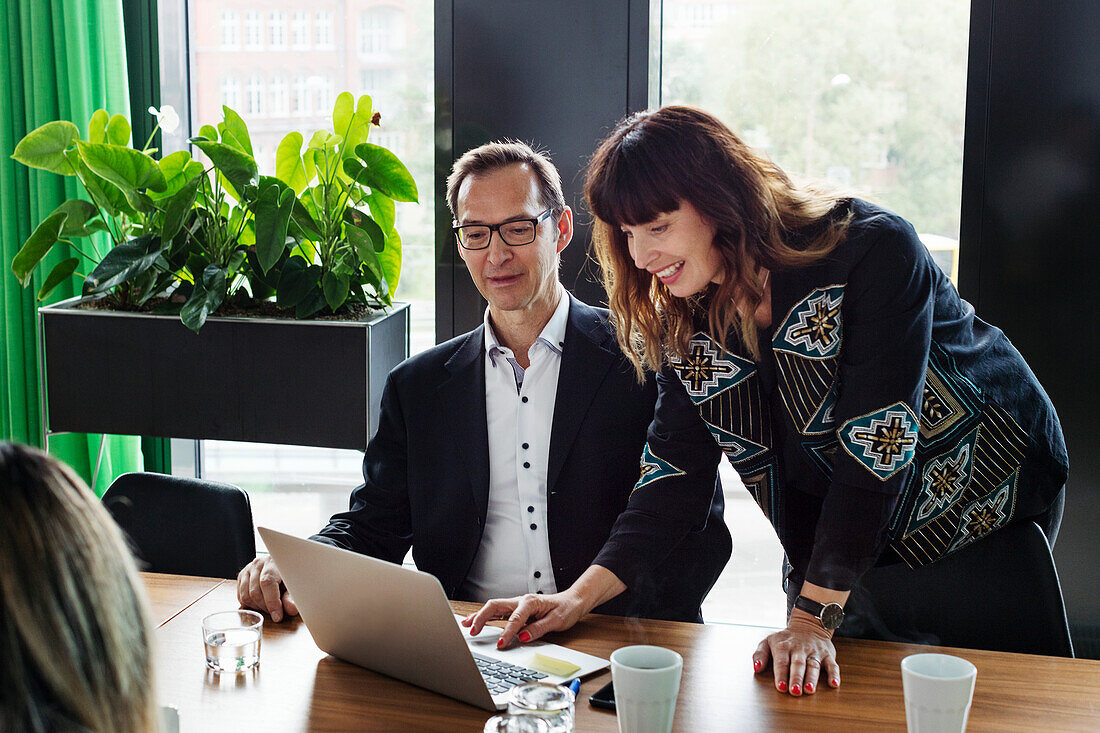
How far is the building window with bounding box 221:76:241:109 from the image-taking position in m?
3.29

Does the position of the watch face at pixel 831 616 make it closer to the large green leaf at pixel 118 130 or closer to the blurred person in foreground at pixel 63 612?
the blurred person in foreground at pixel 63 612

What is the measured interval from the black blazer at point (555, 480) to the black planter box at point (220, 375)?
0.55m

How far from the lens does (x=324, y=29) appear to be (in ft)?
10.4

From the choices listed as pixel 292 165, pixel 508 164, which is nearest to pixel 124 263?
pixel 292 165

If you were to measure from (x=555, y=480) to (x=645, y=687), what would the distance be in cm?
91

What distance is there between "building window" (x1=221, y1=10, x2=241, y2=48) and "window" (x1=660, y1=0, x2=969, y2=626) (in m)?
1.38

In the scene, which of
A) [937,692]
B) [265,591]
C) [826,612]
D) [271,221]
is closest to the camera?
[937,692]

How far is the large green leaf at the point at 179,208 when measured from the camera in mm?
2580

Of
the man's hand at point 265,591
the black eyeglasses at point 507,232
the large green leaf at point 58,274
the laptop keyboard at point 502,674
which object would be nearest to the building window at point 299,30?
the large green leaf at point 58,274

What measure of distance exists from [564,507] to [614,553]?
32 centimetres

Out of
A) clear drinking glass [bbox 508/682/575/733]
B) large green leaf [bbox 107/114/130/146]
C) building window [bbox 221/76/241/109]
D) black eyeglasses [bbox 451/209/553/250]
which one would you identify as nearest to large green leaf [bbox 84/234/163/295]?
large green leaf [bbox 107/114/130/146]

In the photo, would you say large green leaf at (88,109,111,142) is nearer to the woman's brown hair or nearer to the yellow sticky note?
the woman's brown hair

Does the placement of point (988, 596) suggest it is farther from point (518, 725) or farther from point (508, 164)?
point (508, 164)

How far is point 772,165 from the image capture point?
160 cm
